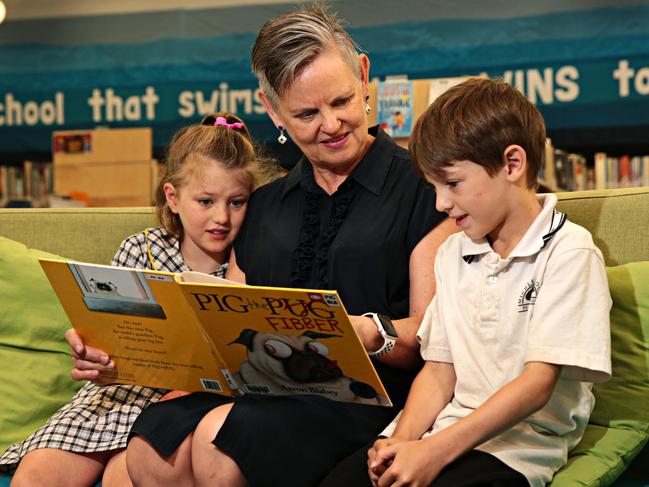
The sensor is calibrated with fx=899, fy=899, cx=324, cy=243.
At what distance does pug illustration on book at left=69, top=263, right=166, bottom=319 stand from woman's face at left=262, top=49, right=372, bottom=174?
0.49 meters

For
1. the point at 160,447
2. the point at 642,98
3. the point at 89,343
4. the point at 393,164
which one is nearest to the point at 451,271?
the point at 393,164

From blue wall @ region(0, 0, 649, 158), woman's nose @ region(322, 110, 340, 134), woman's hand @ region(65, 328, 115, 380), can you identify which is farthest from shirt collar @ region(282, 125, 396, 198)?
blue wall @ region(0, 0, 649, 158)

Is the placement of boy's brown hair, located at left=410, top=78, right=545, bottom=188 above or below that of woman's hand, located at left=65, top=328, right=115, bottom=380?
above

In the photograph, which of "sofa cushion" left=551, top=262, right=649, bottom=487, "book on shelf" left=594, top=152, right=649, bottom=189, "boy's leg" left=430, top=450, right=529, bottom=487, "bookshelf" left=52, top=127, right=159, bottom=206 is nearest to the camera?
"boy's leg" left=430, top=450, right=529, bottom=487

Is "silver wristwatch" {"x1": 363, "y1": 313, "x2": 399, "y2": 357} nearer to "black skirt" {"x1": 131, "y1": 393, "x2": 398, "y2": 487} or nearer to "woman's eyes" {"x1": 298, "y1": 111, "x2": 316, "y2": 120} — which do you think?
"black skirt" {"x1": 131, "y1": 393, "x2": 398, "y2": 487}

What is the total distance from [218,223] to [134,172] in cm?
527

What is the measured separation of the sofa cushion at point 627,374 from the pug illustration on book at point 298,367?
1.51 ft

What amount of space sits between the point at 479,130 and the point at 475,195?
0.11m

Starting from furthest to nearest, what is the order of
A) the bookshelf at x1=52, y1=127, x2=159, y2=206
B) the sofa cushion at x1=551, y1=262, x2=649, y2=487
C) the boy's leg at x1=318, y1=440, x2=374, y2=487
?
the bookshelf at x1=52, y1=127, x2=159, y2=206
the sofa cushion at x1=551, y1=262, x2=649, y2=487
the boy's leg at x1=318, y1=440, x2=374, y2=487

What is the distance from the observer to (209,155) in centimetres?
221

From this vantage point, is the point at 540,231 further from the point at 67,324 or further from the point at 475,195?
the point at 67,324

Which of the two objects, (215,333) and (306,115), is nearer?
(215,333)

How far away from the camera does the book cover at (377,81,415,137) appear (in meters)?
3.97

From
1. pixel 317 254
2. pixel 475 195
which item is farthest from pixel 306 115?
pixel 475 195
